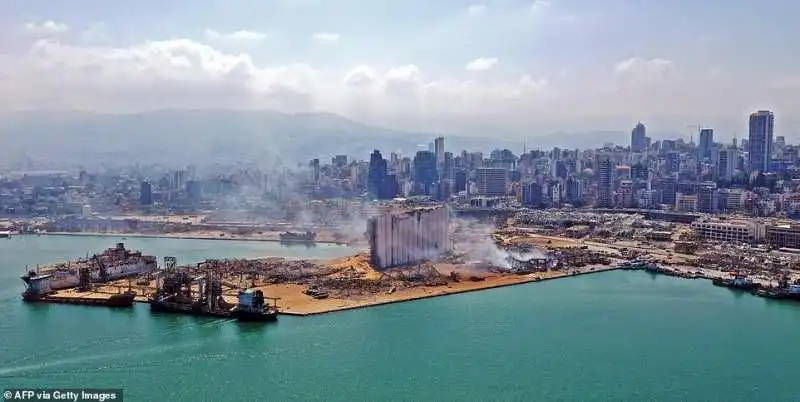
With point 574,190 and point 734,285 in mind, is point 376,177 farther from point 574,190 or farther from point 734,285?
point 734,285

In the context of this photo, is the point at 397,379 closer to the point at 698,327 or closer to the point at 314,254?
the point at 698,327

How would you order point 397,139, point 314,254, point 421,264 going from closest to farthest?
point 421,264
point 314,254
point 397,139

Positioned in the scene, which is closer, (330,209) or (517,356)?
(517,356)

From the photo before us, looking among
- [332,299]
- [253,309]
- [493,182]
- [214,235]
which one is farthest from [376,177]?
[253,309]

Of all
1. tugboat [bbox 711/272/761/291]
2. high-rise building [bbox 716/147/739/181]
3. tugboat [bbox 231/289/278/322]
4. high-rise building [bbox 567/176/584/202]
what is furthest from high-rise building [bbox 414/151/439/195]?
tugboat [bbox 231/289/278/322]

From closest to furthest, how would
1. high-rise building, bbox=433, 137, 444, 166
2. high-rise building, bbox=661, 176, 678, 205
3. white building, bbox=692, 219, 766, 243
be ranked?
white building, bbox=692, 219, 766, 243 < high-rise building, bbox=661, 176, 678, 205 < high-rise building, bbox=433, 137, 444, 166

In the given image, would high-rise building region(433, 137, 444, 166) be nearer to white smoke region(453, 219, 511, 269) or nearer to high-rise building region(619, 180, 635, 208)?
high-rise building region(619, 180, 635, 208)

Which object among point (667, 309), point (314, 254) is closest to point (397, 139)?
point (314, 254)
